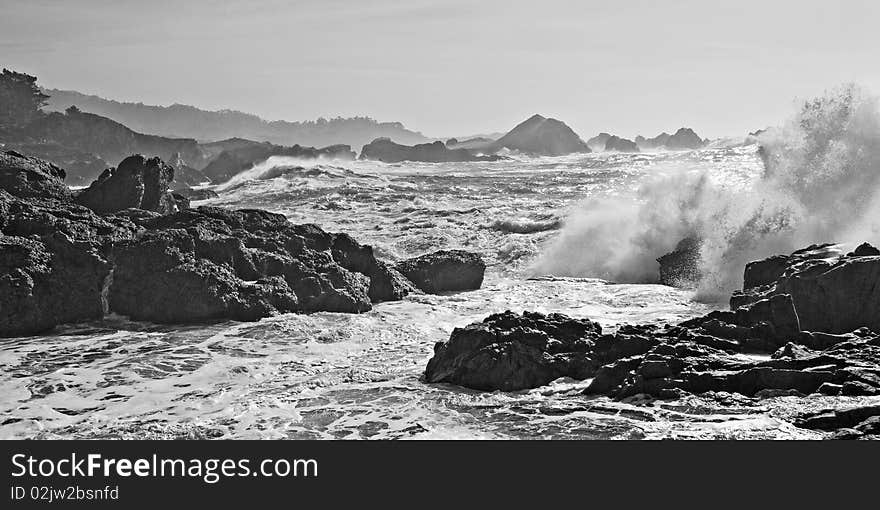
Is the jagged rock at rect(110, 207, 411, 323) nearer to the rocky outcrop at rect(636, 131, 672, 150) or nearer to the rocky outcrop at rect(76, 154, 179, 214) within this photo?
the rocky outcrop at rect(76, 154, 179, 214)

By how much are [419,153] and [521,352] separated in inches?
2545

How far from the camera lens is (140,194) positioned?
15.9 metres

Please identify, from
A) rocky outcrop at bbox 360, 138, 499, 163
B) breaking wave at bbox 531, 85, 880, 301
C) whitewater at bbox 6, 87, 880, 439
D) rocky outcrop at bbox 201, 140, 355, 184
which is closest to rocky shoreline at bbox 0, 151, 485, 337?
whitewater at bbox 6, 87, 880, 439

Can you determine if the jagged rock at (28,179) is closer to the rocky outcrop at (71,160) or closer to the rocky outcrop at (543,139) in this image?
the rocky outcrop at (71,160)

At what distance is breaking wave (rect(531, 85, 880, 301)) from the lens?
15.8 meters

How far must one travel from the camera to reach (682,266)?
16.5 m

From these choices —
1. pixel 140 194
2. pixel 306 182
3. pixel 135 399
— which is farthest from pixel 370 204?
pixel 135 399

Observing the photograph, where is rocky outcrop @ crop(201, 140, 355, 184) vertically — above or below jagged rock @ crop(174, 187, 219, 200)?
above

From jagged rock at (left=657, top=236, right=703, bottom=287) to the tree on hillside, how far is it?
5893 cm

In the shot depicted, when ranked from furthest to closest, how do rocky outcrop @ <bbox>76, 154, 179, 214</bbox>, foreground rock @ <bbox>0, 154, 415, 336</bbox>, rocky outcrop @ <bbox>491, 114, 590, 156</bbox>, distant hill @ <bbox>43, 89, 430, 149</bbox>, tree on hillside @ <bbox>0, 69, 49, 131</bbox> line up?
distant hill @ <bbox>43, 89, 430, 149</bbox> < rocky outcrop @ <bbox>491, 114, 590, 156</bbox> < tree on hillside @ <bbox>0, 69, 49, 131</bbox> < rocky outcrop @ <bbox>76, 154, 179, 214</bbox> < foreground rock @ <bbox>0, 154, 415, 336</bbox>

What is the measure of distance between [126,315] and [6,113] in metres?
60.0

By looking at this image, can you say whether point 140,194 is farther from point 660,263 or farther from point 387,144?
point 387,144

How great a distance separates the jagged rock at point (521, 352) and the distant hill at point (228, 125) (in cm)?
15460
